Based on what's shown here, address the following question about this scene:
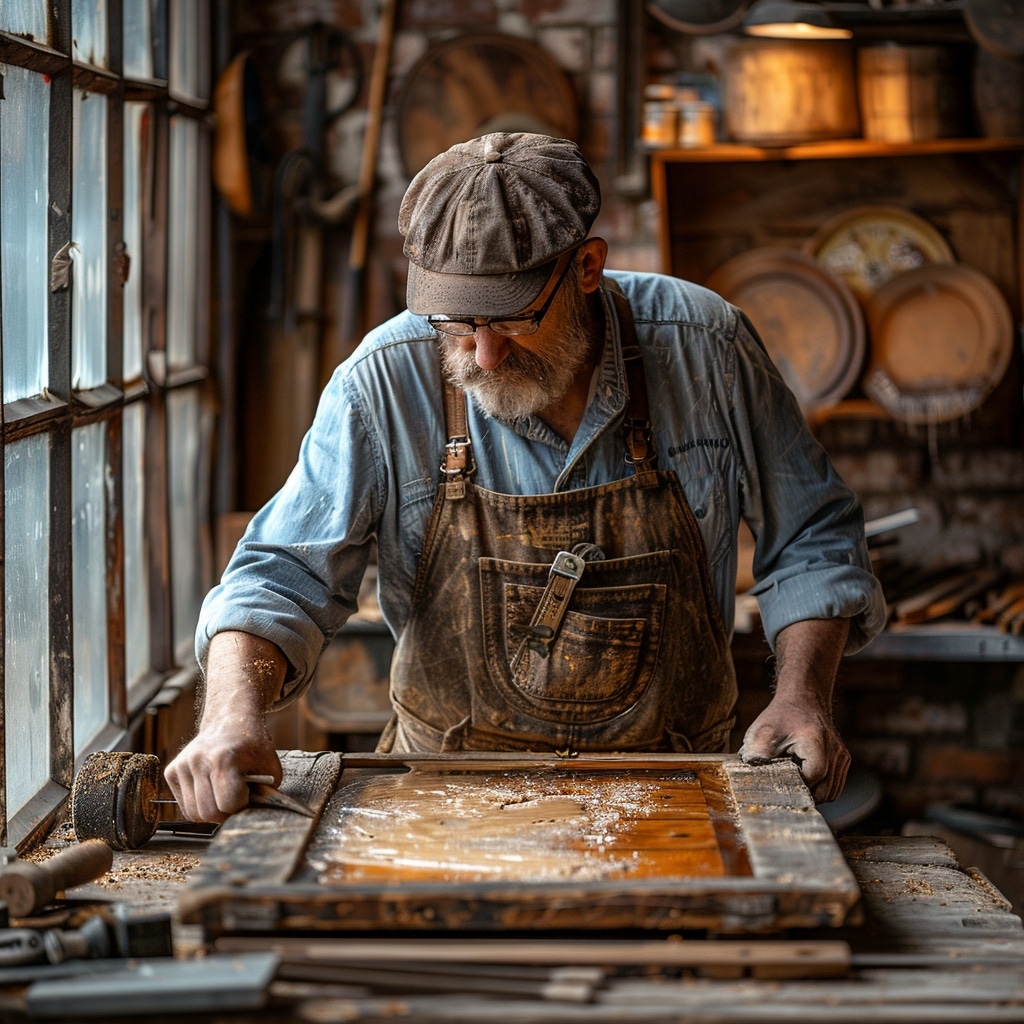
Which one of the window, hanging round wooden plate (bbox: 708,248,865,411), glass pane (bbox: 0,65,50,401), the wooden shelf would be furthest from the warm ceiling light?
glass pane (bbox: 0,65,50,401)

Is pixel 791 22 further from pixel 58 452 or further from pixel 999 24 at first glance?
pixel 58 452

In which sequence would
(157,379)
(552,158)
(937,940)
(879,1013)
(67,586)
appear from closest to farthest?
(879,1013) → (937,940) → (552,158) → (67,586) → (157,379)

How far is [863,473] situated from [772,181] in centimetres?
105

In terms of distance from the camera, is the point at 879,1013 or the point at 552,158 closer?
the point at 879,1013

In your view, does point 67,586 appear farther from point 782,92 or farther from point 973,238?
point 973,238

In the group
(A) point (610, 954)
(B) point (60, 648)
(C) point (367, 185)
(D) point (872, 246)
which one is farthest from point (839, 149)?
(A) point (610, 954)

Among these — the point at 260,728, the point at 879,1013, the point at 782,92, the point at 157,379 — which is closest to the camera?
the point at 879,1013

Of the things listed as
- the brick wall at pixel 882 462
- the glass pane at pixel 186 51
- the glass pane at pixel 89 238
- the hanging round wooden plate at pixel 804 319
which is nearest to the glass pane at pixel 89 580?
the glass pane at pixel 89 238

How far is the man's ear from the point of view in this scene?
2.38m

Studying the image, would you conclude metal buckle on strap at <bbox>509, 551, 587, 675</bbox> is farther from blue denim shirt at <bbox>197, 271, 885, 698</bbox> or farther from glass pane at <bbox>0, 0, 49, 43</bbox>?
glass pane at <bbox>0, 0, 49, 43</bbox>

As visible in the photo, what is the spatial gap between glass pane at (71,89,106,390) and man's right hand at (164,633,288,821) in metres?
1.15

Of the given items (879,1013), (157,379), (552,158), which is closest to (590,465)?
(552,158)

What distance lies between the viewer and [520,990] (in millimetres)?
1446

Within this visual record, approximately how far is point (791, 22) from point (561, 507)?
2111 millimetres
